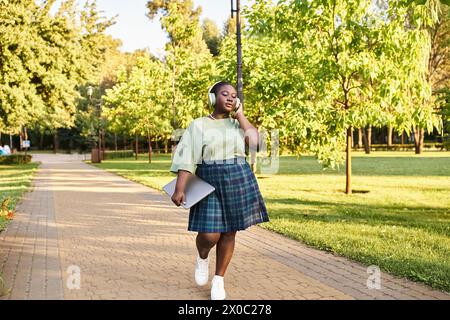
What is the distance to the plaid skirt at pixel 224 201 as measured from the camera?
396 centimetres

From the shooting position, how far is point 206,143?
3957mm

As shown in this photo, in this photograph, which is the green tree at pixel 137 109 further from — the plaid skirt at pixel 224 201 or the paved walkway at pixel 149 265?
the plaid skirt at pixel 224 201

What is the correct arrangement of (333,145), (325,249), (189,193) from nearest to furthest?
1. (189,193)
2. (325,249)
3. (333,145)

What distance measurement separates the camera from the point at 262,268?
207 inches

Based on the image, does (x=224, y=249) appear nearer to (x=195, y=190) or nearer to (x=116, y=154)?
(x=195, y=190)

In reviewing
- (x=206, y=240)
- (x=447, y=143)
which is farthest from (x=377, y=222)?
(x=206, y=240)

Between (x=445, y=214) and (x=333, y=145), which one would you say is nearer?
Answer: (x=445, y=214)

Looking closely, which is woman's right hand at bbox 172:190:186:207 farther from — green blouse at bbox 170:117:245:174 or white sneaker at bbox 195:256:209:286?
white sneaker at bbox 195:256:209:286

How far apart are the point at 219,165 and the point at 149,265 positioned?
2.05m

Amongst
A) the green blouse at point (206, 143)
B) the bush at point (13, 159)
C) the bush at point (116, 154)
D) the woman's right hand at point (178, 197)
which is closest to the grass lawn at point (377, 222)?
the green blouse at point (206, 143)

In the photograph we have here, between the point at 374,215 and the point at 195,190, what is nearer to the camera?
the point at 195,190
